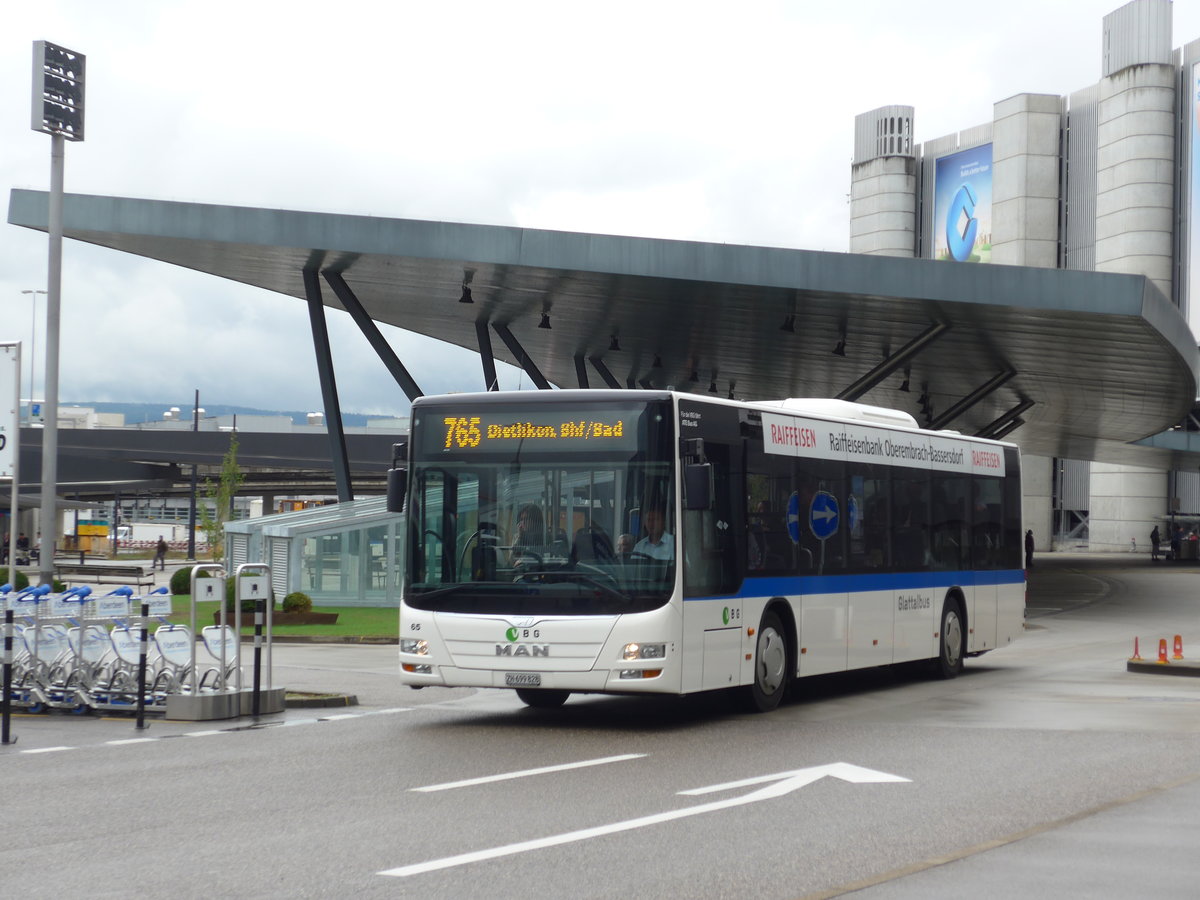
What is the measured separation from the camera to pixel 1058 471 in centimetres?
9169

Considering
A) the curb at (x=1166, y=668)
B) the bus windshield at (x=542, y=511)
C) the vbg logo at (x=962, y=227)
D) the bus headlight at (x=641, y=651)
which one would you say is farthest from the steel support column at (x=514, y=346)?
the vbg logo at (x=962, y=227)

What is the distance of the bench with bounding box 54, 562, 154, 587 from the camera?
4875cm

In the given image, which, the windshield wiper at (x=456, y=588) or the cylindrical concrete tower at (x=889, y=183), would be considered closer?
the windshield wiper at (x=456, y=588)

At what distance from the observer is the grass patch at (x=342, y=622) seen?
27219 millimetres

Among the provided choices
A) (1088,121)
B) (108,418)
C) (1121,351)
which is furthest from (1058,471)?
(108,418)

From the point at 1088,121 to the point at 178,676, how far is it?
7932cm

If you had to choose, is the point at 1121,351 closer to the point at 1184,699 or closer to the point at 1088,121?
the point at 1184,699

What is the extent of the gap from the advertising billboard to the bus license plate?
7941 cm

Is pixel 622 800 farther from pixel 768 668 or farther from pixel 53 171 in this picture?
pixel 53 171

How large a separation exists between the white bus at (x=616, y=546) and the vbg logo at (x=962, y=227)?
78.2 metres

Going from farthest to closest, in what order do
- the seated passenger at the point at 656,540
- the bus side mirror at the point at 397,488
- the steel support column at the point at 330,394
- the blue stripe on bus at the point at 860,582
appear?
the steel support column at the point at 330,394
the blue stripe on bus at the point at 860,582
the bus side mirror at the point at 397,488
the seated passenger at the point at 656,540

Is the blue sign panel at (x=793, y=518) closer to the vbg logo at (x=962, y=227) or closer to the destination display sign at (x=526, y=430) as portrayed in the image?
the destination display sign at (x=526, y=430)

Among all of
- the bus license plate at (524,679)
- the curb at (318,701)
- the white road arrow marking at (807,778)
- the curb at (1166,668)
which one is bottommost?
the curb at (318,701)

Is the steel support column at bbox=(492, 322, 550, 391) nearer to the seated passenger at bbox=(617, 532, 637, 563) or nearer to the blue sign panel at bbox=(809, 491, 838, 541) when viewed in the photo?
the blue sign panel at bbox=(809, 491, 838, 541)
